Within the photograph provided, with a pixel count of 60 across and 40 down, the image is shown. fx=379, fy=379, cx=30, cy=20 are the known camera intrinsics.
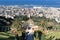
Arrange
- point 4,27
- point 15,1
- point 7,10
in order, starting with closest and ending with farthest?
point 4,27 → point 7,10 → point 15,1

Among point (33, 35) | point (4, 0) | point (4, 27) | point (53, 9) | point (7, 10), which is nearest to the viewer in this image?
point (33, 35)

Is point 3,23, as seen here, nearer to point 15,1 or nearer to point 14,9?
point 14,9

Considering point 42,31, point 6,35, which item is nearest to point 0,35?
point 6,35

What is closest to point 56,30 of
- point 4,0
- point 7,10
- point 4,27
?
point 4,27

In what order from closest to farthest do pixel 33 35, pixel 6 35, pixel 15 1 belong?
pixel 33 35, pixel 6 35, pixel 15 1

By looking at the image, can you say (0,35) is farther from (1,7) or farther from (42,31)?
(1,7)

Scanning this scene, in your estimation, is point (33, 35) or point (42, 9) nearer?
point (33, 35)

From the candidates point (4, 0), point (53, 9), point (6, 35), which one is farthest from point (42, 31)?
point (4, 0)

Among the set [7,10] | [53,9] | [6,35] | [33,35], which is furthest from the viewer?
[53,9]

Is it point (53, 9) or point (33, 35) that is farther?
point (53, 9)
